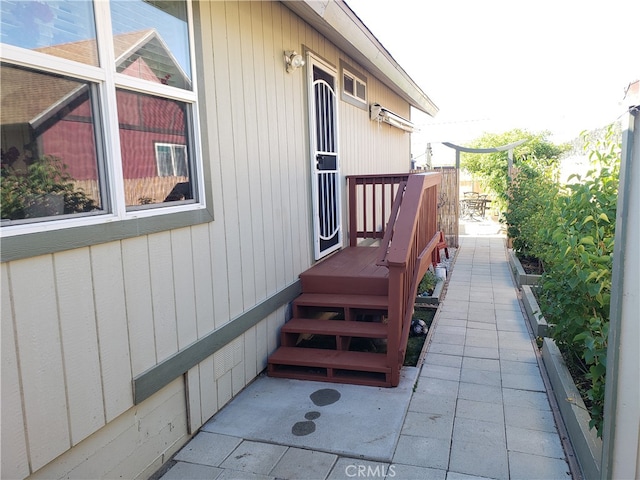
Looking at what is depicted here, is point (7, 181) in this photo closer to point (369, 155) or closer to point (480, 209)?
point (369, 155)

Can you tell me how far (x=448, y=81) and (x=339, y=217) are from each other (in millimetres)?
27151

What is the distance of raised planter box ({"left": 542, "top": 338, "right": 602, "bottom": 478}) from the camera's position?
2.07 metres

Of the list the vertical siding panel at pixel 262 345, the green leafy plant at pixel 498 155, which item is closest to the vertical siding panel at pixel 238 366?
the vertical siding panel at pixel 262 345

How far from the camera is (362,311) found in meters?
3.79

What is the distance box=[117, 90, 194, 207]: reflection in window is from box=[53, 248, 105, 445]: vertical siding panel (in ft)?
1.49

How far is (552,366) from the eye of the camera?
3.13 meters

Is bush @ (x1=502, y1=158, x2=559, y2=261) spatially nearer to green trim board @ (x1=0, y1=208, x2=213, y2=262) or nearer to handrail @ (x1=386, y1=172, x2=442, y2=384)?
handrail @ (x1=386, y1=172, x2=442, y2=384)

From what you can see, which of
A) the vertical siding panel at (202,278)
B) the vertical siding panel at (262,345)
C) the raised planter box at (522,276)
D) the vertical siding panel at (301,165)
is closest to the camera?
the vertical siding panel at (202,278)

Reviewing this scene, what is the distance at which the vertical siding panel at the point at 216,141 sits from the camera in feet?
8.90

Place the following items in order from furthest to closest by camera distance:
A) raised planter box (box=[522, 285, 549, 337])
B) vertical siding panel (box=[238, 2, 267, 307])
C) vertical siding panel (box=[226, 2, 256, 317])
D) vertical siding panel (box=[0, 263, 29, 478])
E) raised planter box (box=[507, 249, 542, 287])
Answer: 1. raised planter box (box=[507, 249, 542, 287])
2. raised planter box (box=[522, 285, 549, 337])
3. vertical siding panel (box=[238, 2, 267, 307])
4. vertical siding panel (box=[226, 2, 256, 317])
5. vertical siding panel (box=[0, 263, 29, 478])

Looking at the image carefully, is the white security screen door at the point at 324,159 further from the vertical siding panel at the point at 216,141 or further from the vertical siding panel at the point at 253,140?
the vertical siding panel at the point at 216,141

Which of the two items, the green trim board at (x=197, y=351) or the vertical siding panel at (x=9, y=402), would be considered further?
the green trim board at (x=197, y=351)

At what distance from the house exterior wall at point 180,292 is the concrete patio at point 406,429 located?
9.6 inches

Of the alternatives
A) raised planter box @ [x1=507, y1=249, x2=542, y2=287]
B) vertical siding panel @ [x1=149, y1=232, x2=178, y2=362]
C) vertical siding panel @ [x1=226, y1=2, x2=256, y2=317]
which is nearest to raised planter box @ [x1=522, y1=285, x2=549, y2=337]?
raised planter box @ [x1=507, y1=249, x2=542, y2=287]
